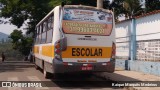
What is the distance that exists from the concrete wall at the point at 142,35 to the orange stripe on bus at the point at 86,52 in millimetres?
3720

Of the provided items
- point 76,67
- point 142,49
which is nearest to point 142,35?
point 142,49

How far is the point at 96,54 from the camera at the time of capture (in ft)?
41.2

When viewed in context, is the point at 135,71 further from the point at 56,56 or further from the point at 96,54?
the point at 56,56

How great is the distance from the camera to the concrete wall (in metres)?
15.7

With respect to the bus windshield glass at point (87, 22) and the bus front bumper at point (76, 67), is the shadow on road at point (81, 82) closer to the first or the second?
the bus front bumper at point (76, 67)

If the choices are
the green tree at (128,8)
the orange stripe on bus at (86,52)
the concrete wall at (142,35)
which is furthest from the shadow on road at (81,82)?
the green tree at (128,8)

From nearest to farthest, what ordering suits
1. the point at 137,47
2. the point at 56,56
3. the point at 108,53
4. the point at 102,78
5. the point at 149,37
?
the point at 56,56 < the point at 108,53 < the point at 102,78 < the point at 149,37 < the point at 137,47

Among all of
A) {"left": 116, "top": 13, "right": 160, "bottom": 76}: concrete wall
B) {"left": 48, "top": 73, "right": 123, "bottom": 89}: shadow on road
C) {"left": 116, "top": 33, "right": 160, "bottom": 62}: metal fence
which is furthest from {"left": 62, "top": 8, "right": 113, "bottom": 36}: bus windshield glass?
{"left": 116, "top": 33, "right": 160, "bottom": 62}: metal fence

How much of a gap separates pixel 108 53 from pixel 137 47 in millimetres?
5972

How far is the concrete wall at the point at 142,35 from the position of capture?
51.4 ft

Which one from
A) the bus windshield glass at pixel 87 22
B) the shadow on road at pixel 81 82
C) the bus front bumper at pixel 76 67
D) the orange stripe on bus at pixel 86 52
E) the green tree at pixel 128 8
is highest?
the green tree at pixel 128 8

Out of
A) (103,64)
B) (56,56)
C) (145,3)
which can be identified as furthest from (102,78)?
(145,3)

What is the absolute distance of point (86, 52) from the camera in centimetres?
1242

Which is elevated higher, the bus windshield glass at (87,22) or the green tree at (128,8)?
the green tree at (128,8)
